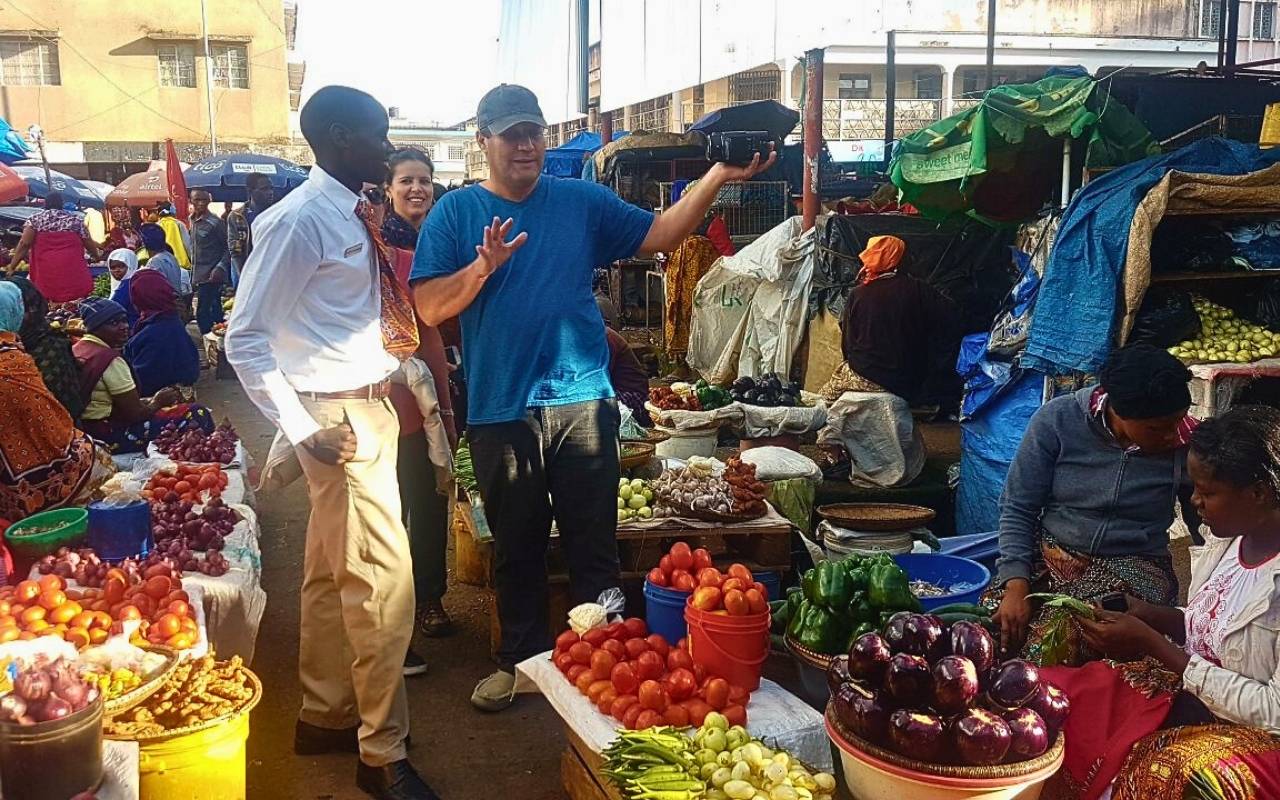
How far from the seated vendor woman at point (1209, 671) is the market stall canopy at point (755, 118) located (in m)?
11.0

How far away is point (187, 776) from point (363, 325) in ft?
4.60

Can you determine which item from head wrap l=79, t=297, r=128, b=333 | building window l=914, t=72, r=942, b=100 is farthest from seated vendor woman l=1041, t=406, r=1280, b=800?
building window l=914, t=72, r=942, b=100

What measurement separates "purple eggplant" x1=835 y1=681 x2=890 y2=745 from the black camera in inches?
77.8

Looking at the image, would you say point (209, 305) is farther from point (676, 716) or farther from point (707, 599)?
point (676, 716)

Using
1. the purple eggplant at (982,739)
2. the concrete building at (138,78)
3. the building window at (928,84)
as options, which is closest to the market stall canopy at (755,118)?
the purple eggplant at (982,739)

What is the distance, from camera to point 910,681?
95.7 inches

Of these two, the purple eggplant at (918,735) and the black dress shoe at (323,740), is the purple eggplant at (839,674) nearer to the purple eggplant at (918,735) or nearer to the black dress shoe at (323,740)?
the purple eggplant at (918,735)

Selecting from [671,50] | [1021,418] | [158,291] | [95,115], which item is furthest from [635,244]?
[95,115]

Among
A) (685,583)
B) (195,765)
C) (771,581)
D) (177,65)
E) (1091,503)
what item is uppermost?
(177,65)

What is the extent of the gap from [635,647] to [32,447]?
2906mm

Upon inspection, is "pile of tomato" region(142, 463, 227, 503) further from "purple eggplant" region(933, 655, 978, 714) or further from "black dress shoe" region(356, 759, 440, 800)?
"purple eggplant" region(933, 655, 978, 714)

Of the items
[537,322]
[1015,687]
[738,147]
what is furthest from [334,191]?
[1015,687]

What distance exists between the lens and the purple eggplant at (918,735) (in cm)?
236

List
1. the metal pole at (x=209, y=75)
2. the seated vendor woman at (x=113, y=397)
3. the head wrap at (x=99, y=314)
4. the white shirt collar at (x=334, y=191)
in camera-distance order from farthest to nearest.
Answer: the metal pole at (x=209, y=75), the head wrap at (x=99, y=314), the seated vendor woman at (x=113, y=397), the white shirt collar at (x=334, y=191)
